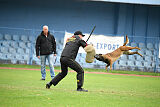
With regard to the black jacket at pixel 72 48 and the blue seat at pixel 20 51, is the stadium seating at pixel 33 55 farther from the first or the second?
the black jacket at pixel 72 48

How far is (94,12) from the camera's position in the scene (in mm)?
26391

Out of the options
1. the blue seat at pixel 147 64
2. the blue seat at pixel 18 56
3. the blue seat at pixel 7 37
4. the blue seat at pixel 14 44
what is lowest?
the blue seat at pixel 147 64

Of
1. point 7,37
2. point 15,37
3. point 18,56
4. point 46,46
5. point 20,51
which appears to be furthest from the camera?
point 15,37

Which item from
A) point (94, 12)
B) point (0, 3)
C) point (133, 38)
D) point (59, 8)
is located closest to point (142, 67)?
point (133, 38)

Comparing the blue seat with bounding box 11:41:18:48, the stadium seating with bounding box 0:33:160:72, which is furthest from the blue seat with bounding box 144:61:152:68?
the blue seat with bounding box 11:41:18:48

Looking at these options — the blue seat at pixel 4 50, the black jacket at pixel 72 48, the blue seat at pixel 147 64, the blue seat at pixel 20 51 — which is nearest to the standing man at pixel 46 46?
the black jacket at pixel 72 48

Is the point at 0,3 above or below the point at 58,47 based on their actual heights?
above

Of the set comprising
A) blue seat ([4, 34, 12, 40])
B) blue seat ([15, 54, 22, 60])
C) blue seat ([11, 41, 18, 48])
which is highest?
blue seat ([4, 34, 12, 40])

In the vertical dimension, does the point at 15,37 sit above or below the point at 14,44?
above

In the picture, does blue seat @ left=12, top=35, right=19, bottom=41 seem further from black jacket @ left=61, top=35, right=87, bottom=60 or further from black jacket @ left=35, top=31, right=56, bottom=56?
black jacket @ left=61, top=35, right=87, bottom=60

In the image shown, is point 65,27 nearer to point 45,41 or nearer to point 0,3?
point 0,3

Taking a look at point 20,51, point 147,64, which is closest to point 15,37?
point 20,51

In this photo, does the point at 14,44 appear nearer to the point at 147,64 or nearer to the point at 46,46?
the point at 147,64

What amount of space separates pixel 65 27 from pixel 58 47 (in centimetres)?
263
